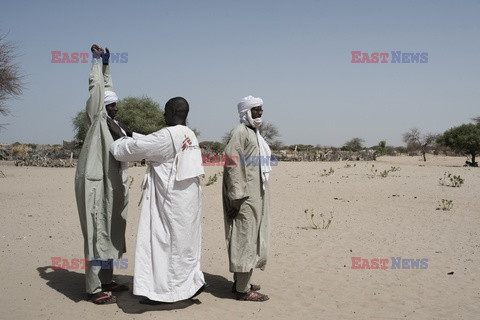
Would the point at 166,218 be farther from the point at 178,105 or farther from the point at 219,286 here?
the point at 219,286

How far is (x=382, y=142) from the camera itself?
51281mm

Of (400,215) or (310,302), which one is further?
(400,215)

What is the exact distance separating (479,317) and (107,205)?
3.83 metres

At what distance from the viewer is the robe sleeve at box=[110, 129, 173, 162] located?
4.10 meters

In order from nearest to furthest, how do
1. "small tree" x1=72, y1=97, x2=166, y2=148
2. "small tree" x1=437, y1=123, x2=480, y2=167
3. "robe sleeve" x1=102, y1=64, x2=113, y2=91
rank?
"robe sleeve" x1=102, y1=64, x2=113, y2=91 < "small tree" x1=437, y1=123, x2=480, y2=167 < "small tree" x1=72, y1=97, x2=166, y2=148

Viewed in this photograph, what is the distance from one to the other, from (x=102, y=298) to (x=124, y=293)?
1.31ft

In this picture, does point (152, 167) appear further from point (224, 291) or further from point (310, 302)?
point (310, 302)

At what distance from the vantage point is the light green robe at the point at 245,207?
14.7ft

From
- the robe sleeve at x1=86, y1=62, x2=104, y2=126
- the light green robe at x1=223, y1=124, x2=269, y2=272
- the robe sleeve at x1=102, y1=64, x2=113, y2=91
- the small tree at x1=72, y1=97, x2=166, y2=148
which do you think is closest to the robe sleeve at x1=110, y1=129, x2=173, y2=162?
the robe sleeve at x1=86, y1=62, x2=104, y2=126

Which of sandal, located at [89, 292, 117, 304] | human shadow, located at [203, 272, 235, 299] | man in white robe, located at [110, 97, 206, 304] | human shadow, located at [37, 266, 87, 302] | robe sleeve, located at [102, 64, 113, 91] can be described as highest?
robe sleeve, located at [102, 64, 113, 91]

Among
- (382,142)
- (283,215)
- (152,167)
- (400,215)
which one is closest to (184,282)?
(152,167)

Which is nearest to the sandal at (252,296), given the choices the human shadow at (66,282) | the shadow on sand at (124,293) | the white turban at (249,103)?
the shadow on sand at (124,293)

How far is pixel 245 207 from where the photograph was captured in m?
4.51

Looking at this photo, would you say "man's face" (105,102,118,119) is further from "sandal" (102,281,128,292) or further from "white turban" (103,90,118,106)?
"sandal" (102,281,128,292)
